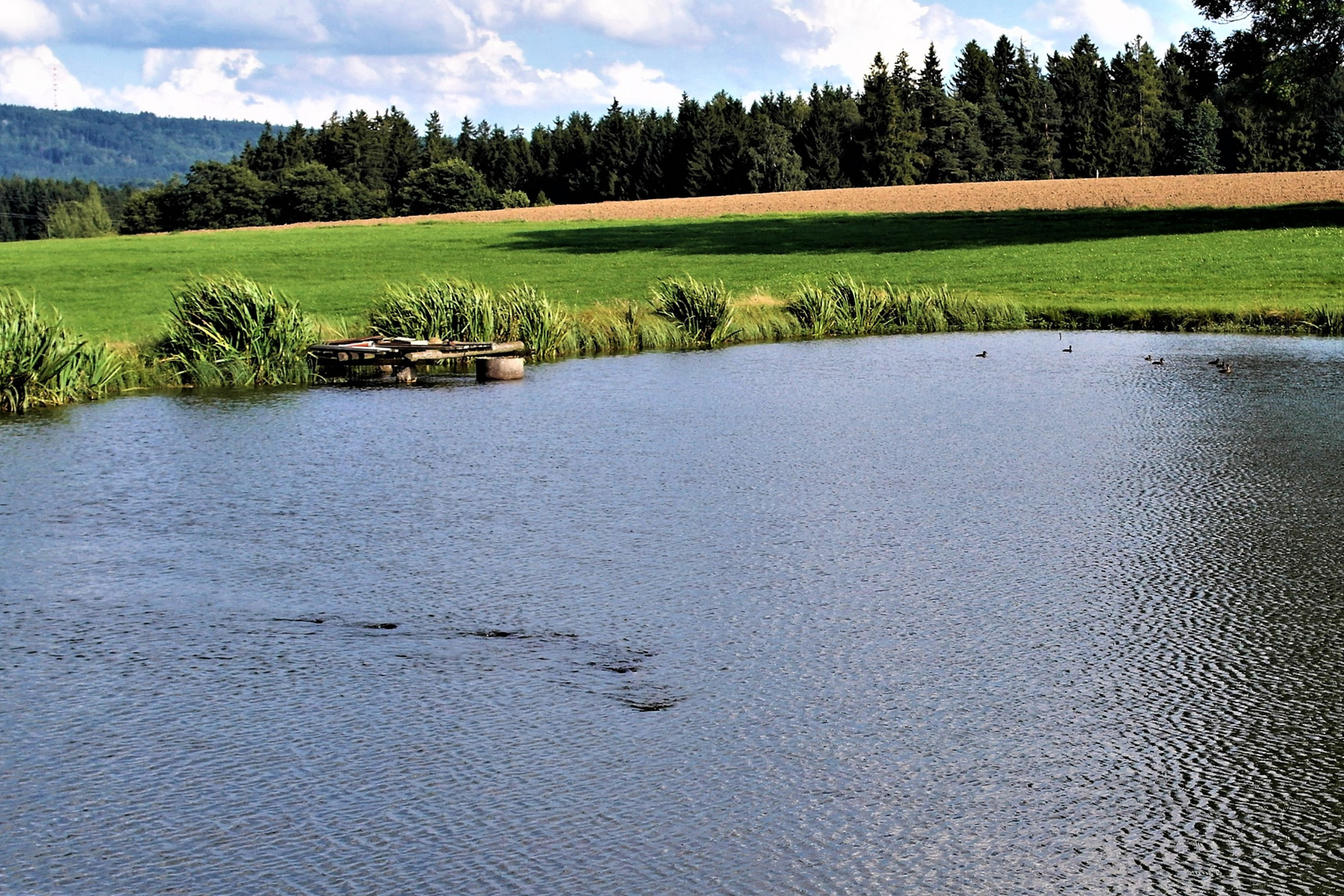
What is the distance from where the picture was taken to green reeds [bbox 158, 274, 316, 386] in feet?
62.4

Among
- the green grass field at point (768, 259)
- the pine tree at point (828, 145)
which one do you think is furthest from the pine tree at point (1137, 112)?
the green grass field at point (768, 259)

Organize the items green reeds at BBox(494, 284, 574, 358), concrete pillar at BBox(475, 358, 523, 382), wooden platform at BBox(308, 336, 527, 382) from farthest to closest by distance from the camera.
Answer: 1. green reeds at BBox(494, 284, 574, 358)
2. wooden platform at BBox(308, 336, 527, 382)
3. concrete pillar at BBox(475, 358, 523, 382)

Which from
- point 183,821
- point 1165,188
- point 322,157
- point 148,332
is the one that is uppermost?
point 322,157

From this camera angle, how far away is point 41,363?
16719mm

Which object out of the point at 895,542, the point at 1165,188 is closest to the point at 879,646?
the point at 895,542

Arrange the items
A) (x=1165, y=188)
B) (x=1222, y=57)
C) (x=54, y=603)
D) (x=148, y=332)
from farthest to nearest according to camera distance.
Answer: (x=1165, y=188)
(x=1222, y=57)
(x=148, y=332)
(x=54, y=603)

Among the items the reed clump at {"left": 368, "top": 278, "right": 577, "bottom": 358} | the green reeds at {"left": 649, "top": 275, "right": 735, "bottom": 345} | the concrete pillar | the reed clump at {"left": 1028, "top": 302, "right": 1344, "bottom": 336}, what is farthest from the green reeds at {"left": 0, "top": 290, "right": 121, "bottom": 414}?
the reed clump at {"left": 1028, "top": 302, "right": 1344, "bottom": 336}

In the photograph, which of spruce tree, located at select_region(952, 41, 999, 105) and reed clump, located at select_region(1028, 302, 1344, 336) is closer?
reed clump, located at select_region(1028, 302, 1344, 336)

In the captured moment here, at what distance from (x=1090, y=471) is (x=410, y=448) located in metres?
6.02

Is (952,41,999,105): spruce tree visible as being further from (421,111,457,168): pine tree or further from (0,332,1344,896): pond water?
(0,332,1344,896): pond water

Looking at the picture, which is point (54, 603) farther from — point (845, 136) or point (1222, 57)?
point (845, 136)

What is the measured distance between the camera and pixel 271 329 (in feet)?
63.1

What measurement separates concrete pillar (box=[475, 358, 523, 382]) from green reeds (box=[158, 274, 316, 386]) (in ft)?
8.20

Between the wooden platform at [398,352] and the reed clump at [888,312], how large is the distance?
20.7 ft
